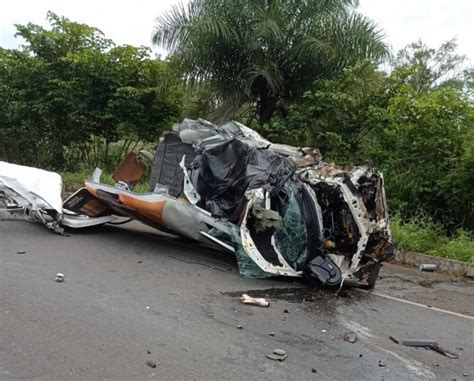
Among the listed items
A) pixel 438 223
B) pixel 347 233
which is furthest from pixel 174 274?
pixel 438 223

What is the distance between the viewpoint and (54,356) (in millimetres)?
3629

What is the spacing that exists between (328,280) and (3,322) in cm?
335

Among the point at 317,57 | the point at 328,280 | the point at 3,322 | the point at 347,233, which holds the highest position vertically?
the point at 317,57

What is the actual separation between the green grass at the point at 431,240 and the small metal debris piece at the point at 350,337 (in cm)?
453

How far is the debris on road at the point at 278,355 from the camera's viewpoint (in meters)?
3.95

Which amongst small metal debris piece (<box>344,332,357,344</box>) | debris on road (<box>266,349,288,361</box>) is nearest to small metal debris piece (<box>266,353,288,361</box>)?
debris on road (<box>266,349,288,361</box>)

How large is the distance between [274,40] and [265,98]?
1.53 metres

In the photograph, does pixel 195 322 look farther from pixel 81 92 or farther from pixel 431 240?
pixel 81 92

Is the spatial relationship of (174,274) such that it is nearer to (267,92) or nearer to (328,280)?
(328,280)

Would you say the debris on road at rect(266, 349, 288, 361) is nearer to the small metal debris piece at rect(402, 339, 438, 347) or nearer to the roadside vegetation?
the small metal debris piece at rect(402, 339, 438, 347)

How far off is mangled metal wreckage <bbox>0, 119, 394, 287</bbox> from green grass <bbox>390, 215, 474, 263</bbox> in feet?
8.82

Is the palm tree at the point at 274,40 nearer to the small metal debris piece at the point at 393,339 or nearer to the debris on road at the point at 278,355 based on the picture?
the small metal debris piece at the point at 393,339

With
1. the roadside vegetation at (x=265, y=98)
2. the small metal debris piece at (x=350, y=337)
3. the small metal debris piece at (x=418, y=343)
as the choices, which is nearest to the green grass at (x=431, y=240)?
the roadside vegetation at (x=265, y=98)

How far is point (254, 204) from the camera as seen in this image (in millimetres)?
6344
